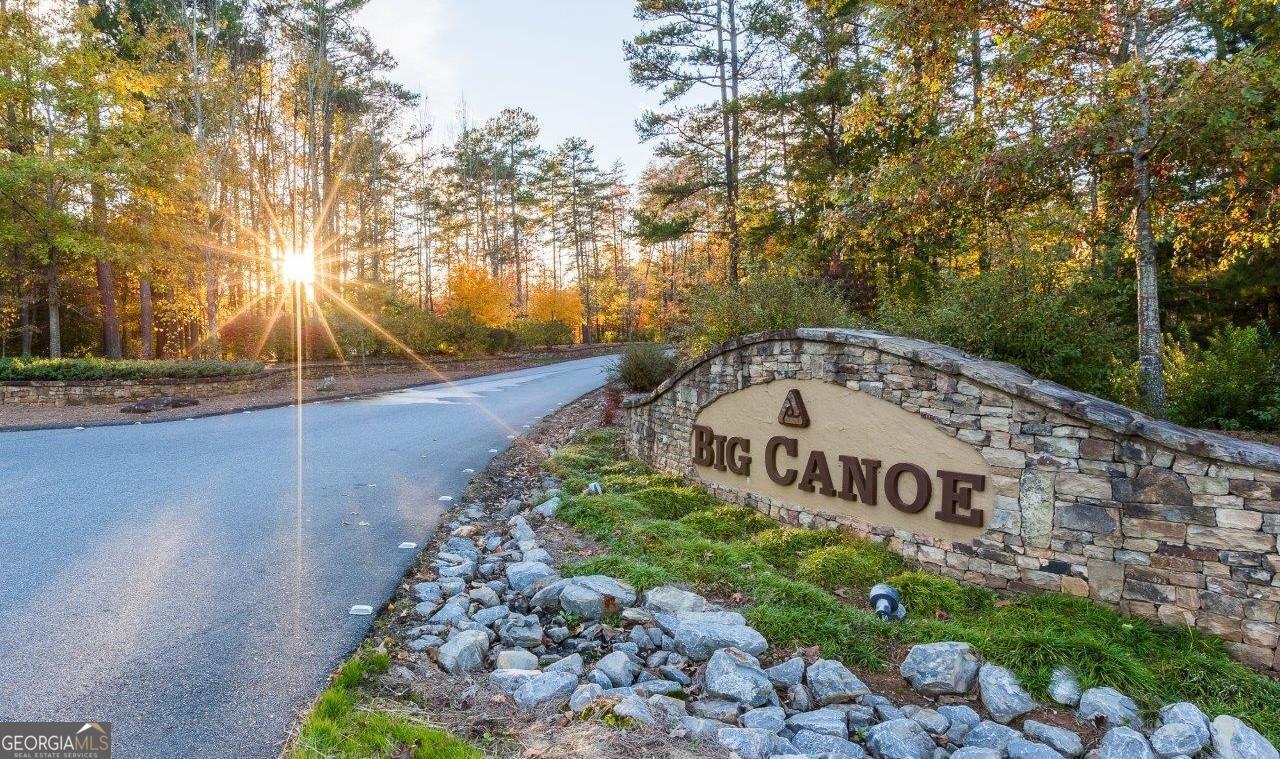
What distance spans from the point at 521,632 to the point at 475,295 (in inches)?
865

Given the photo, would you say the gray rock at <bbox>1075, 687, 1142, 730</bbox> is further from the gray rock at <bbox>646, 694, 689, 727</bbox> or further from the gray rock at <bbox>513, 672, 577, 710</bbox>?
the gray rock at <bbox>513, 672, 577, 710</bbox>

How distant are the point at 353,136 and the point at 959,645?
94.0 feet

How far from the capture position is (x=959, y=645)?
355 centimetres

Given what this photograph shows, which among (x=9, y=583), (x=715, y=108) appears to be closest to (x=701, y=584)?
(x=9, y=583)

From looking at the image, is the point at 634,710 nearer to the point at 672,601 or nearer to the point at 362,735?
the point at 362,735

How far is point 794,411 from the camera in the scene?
219 inches

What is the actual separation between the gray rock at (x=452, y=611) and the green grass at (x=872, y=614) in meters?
0.83

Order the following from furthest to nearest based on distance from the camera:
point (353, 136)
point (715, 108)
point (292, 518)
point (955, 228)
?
1. point (353, 136)
2. point (715, 108)
3. point (955, 228)
4. point (292, 518)

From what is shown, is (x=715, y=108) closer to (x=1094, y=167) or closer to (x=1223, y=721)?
(x=1094, y=167)

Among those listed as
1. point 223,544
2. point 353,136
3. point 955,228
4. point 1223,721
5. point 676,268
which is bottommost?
point 1223,721

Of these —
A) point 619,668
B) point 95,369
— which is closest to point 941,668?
point 619,668

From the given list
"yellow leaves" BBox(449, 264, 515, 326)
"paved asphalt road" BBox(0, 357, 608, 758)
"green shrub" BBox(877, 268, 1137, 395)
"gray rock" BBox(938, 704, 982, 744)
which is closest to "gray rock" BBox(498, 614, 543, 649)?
"paved asphalt road" BBox(0, 357, 608, 758)

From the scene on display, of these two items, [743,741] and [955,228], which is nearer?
[743,741]

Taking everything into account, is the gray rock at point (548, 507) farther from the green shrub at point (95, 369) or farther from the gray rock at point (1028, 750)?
the green shrub at point (95, 369)
